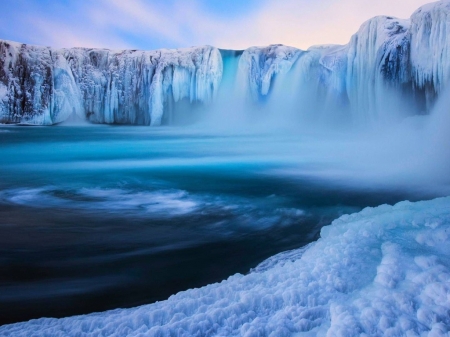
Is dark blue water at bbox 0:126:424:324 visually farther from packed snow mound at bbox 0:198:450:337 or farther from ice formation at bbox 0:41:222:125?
ice formation at bbox 0:41:222:125

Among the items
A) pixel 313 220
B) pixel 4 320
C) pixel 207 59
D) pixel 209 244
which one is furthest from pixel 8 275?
pixel 207 59

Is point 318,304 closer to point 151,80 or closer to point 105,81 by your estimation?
point 151,80

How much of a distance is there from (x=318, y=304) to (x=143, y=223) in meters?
2.20

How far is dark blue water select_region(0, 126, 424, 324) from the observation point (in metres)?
2.44

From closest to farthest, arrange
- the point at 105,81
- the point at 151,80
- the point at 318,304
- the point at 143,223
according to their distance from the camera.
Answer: the point at 318,304, the point at 143,223, the point at 151,80, the point at 105,81

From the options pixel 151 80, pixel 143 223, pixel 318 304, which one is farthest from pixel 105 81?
pixel 318 304

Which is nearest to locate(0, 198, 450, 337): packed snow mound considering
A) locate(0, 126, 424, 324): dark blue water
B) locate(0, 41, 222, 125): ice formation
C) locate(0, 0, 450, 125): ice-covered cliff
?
locate(0, 126, 424, 324): dark blue water

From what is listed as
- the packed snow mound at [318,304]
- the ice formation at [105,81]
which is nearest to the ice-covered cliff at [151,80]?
the ice formation at [105,81]

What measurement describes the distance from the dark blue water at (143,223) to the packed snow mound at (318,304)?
361mm

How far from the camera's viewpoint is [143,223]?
374 cm

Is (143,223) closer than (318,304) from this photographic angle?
No

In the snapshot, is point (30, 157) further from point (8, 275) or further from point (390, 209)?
point (390, 209)

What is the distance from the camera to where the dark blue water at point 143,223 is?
2.44m

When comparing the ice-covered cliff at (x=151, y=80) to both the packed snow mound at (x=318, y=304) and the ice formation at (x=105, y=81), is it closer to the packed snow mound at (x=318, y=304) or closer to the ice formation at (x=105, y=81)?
the ice formation at (x=105, y=81)
